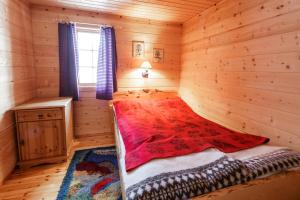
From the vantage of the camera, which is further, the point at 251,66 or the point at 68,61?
the point at 68,61

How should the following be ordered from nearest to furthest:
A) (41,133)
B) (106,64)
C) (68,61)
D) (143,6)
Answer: (41,133) < (143,6) < (68,61) < (106,64)

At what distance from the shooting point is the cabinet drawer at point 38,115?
6.87ft

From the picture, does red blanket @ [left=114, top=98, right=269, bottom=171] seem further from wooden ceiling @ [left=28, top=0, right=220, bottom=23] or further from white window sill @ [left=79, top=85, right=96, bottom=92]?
wooden ceiling @ [left=28, top=0, right=220, bottom=23]

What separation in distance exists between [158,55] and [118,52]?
771mm

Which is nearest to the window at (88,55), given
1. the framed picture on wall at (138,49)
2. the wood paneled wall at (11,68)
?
the framed picture on wall at (138,49)

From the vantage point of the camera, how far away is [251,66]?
194cm

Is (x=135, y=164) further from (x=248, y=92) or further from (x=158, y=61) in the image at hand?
(x=158, y=61)

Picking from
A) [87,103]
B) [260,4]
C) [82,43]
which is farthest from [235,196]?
[82,43]

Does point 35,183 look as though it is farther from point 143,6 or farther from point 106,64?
point 143,6

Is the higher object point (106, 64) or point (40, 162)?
point (106, 64)

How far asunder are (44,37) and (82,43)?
563mm

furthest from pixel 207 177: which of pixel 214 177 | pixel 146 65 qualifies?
pixel 146 65

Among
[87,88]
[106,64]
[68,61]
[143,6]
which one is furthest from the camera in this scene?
[87,88]

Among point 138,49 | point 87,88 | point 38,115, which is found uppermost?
point 138,49
